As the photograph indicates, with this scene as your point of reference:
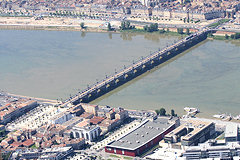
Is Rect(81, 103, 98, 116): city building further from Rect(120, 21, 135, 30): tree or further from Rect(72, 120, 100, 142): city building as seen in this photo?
Rect(120, 21, 135, 30): tree

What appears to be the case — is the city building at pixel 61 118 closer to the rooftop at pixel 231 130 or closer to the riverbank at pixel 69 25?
the rooftop at pixel 231 130

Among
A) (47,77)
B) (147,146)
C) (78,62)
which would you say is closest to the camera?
(147,146)

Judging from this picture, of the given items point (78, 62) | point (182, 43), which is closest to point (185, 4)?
point (182, 43)

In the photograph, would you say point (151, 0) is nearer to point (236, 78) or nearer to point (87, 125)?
point (236, 78)

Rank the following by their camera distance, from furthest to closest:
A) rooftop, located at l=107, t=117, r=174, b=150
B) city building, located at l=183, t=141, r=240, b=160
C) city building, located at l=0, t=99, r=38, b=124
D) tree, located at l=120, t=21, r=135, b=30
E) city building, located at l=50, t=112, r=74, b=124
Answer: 1. tree, located at l=120, t=21, r=135, b=30
2. city building, located at l=0, t=99, r=38, b=124
3. city building, located at l=50, t=112, r=74, b=124
4. rooftop, located at l=107, t=117, r=174, b=150
5. city building, located at l=183, t=141, r=240, b=160

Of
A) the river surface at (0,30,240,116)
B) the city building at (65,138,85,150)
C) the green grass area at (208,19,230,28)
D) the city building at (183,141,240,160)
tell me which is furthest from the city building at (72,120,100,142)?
the green grass area at (208,19,230,28)

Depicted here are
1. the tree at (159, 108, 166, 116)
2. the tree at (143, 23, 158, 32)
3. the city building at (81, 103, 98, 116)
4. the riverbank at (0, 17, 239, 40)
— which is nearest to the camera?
the tree at (159, 108, 166, 116)

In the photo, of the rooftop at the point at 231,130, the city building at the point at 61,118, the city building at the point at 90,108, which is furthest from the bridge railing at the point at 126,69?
the rooftop at the point at 231,130
